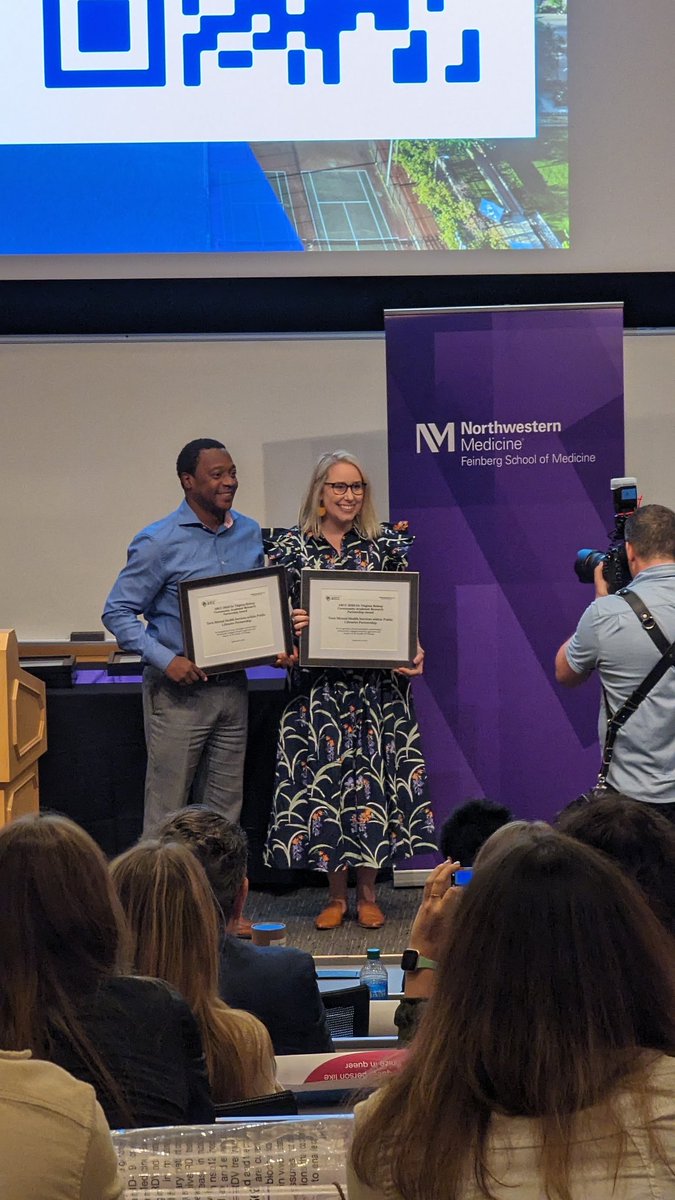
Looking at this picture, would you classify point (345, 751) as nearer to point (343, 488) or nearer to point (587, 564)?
point (343, 488)

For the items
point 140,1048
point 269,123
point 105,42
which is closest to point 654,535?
point 140,1048

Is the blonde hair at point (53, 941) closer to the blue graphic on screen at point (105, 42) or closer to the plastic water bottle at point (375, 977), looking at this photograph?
the plastic water bottle at point (375, 977)

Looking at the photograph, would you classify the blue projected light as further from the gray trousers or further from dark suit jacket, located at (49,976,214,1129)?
dark suit jacket, located at (49,976,214,1129)

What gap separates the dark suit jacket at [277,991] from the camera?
250 cm

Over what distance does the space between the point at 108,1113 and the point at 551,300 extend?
5669 mm

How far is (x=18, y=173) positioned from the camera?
650 centimetres

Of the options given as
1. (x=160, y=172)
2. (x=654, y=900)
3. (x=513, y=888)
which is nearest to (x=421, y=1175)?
(x=513, y=888)

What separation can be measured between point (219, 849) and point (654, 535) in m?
1.81

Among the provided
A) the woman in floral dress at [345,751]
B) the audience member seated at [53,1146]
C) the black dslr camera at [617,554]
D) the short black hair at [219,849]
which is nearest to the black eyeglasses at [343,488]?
the woman in floral dress at [345,751]

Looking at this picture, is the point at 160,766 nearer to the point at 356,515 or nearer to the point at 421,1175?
Answer: the point at 356,515

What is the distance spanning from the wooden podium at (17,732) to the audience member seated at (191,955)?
93.2 inches

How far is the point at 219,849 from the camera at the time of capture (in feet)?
8.71

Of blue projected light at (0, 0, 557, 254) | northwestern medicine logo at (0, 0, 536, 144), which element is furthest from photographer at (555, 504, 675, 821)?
northwestern medicine logo at (0, 0, 536, 144)

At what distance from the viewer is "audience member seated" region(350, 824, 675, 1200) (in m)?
1.22
